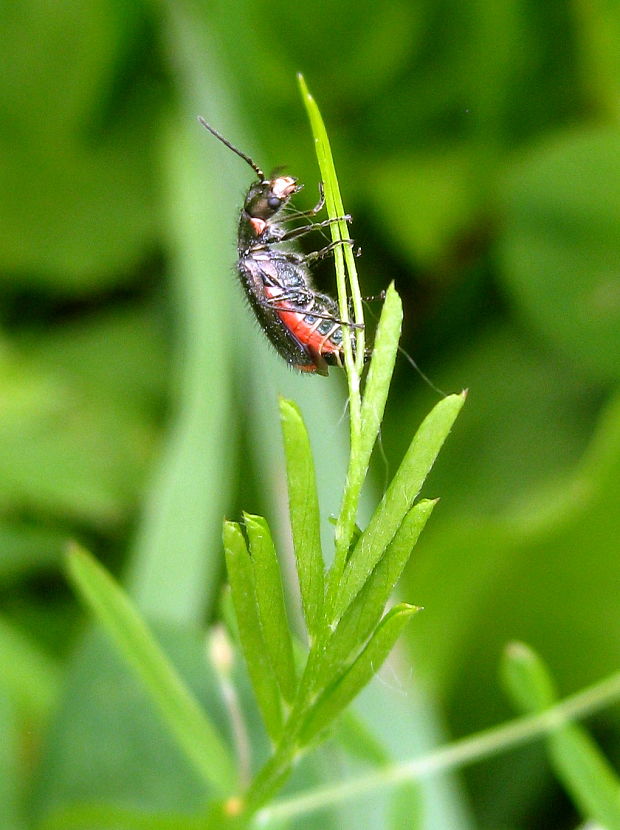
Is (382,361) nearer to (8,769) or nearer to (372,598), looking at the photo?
(372,598)

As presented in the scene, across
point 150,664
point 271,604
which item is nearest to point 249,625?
point 271,604

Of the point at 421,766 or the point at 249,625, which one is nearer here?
the point at 249,625

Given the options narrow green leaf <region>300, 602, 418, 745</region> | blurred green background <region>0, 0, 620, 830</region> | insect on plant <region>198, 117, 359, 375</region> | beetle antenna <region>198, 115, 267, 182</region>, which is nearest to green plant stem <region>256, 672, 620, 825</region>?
blurred green background <region>0, 0, 620, 830</region>

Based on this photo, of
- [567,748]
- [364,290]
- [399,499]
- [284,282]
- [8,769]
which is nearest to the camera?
[399,499]

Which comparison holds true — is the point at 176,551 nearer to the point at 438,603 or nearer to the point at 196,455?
the point at 196,455

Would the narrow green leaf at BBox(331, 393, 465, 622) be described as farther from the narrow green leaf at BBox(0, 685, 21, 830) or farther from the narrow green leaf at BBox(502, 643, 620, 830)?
→ the narrow green leaf at BBox(0, 685, 21, 830)

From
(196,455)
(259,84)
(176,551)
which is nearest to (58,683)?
(176,551)

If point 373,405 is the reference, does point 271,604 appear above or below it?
below
